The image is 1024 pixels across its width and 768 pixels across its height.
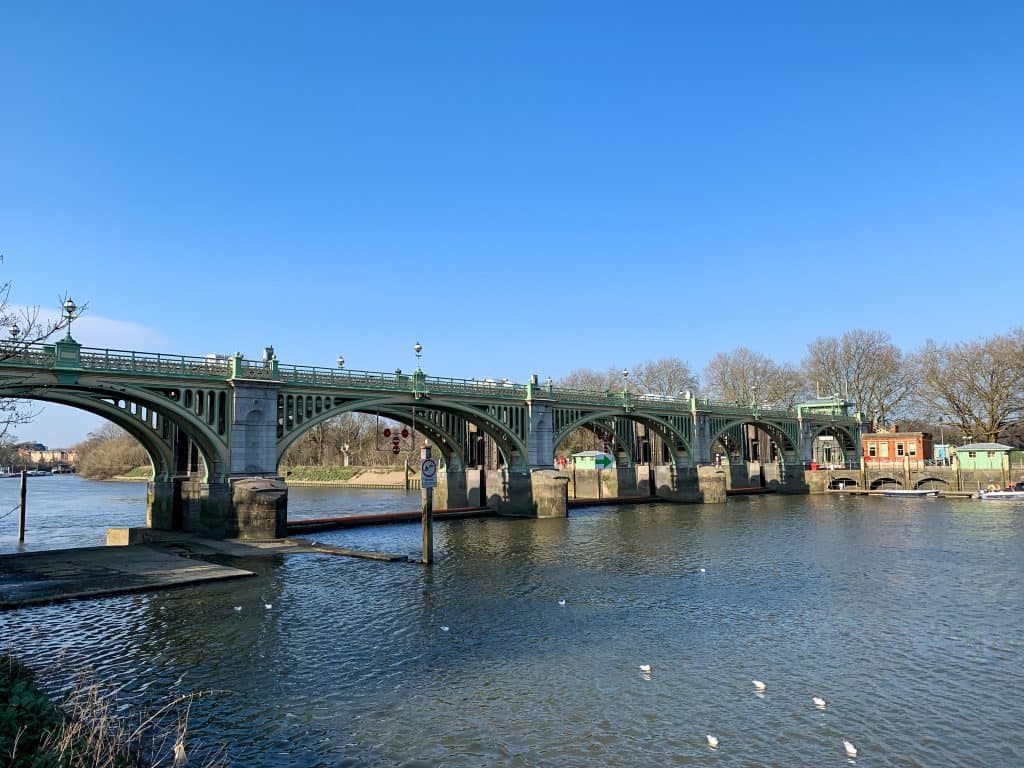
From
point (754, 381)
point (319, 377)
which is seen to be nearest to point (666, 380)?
point (754, 381)

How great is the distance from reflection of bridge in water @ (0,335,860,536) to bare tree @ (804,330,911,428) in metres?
36.4

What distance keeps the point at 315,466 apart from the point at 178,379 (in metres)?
87.7

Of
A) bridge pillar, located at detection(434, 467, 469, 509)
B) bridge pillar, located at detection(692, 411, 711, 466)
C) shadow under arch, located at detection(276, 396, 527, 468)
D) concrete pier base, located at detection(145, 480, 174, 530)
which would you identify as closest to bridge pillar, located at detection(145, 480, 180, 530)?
concrete pier base, located at detection(145, 480, 174, 530)

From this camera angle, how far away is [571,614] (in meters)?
22.1

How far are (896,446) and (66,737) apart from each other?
98274 millimetres

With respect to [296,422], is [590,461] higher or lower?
lower

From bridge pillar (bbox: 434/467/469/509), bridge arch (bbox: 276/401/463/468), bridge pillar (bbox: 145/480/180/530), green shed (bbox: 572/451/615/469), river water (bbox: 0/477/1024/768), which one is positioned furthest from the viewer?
green shed (bbox: 572/451/615/469)

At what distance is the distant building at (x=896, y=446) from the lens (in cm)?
8806

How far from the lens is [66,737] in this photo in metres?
9.36

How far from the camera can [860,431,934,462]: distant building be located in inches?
3467

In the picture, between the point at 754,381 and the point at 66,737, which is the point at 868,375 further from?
the point at 66,737

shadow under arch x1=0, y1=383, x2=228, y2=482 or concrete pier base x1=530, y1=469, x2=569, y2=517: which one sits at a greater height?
shadow under arch x1=0, y1=383, x2=228, y2=482

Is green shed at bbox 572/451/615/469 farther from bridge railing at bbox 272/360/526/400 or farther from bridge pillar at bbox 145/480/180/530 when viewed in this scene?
bridge pillar at bbox 145/480/180/530

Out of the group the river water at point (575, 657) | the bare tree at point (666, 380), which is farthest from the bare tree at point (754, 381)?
the river water at point (575, 657)
